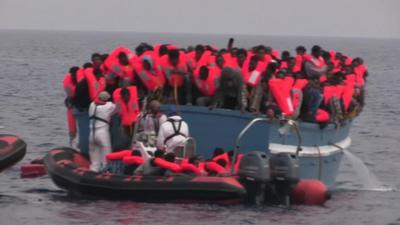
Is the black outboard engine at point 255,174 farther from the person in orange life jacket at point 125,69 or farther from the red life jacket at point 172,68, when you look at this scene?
the person in orange life jacket at point 125,69

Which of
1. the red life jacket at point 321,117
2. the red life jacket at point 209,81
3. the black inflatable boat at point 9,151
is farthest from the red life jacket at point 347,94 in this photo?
the black inflatable boat at point 9,151

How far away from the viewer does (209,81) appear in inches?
975

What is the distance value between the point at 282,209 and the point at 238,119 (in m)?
1.93

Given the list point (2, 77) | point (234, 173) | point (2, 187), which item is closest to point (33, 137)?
point (2, 187)

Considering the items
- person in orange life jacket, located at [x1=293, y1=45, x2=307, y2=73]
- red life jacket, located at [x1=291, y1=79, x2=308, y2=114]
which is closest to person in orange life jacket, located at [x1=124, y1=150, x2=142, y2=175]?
red life jacket, located at [x1=291, y1=79, x2=308, y2=114]

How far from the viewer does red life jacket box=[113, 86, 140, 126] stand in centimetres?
2442

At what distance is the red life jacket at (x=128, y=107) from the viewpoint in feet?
80.1

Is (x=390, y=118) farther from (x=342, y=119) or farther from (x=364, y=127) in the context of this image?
(x=342, y=119)

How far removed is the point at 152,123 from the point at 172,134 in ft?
2.10

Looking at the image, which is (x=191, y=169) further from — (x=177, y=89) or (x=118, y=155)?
(x=177, y=89)

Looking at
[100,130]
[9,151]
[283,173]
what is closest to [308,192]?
[283,173]

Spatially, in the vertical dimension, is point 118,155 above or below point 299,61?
below

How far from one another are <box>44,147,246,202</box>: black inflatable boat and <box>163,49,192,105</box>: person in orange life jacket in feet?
7.66

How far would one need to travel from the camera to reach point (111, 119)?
82.9ft
